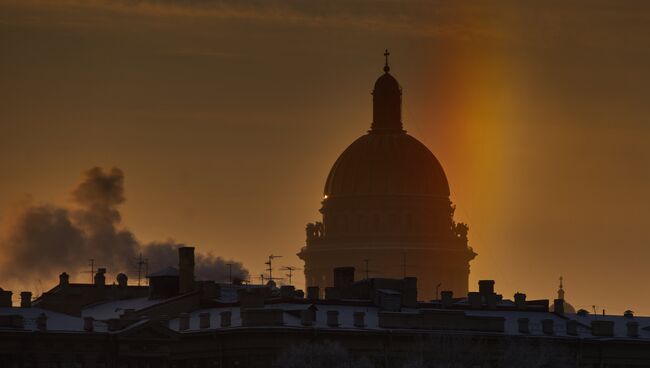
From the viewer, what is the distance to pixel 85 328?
199 metres

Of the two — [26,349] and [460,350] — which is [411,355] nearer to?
[460,350]

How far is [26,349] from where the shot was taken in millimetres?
195375

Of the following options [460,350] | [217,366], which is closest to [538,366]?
[460,350]

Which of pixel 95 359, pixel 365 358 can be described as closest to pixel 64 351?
pixel 95 359

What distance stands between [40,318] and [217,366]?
29.8 feet

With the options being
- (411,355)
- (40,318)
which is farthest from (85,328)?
(411,355)

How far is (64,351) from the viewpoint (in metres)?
196

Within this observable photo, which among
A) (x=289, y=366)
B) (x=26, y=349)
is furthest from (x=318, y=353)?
(x=26, y=349)

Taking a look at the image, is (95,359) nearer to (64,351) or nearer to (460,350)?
(64,351)

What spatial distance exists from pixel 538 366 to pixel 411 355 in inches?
269

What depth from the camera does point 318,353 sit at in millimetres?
193500

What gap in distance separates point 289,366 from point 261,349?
6680mm

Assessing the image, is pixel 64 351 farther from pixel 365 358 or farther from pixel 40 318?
pixel 365 358

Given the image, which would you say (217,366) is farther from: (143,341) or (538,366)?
(538,366)
